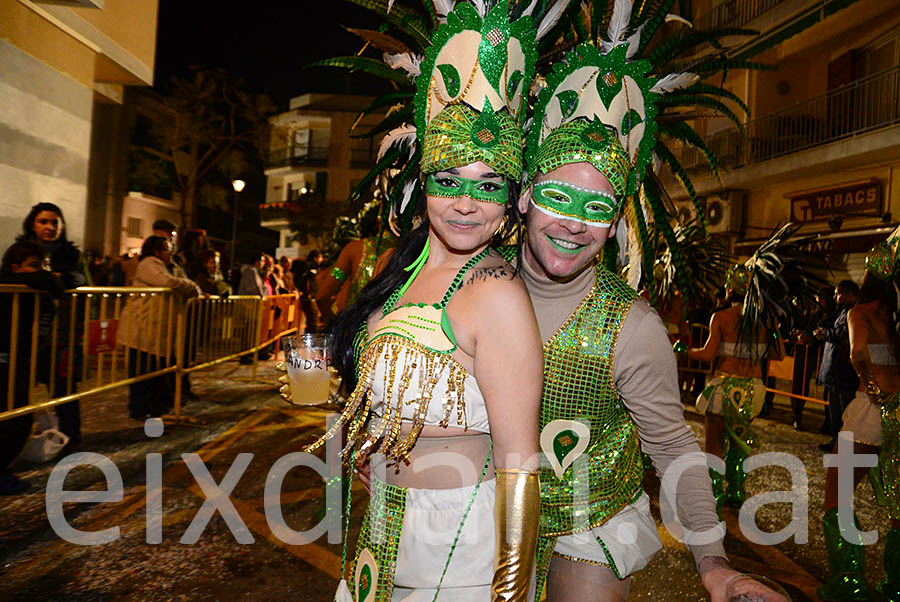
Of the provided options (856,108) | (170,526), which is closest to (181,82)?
(856,108)

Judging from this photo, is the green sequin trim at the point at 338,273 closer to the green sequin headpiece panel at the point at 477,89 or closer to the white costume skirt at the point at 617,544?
the green sequin headpiece panel at the point at 477,89

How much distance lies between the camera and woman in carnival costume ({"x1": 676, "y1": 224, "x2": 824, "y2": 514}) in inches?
214

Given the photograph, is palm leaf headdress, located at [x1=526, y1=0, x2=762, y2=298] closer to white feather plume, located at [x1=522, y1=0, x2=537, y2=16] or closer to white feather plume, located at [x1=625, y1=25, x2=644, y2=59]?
white feather plume, located at [x1=625, y1=25, x2=644, y2=59]

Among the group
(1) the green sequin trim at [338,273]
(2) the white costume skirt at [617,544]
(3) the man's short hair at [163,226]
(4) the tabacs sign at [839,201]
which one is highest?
(4) the tabacs sign at [839,201]

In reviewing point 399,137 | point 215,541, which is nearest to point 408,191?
point 399,137

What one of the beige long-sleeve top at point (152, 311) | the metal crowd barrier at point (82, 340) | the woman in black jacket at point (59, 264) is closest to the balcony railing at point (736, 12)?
the beige long-sleeve top at point (152, 311)

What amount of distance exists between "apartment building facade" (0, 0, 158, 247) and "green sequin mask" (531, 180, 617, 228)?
29.3ft

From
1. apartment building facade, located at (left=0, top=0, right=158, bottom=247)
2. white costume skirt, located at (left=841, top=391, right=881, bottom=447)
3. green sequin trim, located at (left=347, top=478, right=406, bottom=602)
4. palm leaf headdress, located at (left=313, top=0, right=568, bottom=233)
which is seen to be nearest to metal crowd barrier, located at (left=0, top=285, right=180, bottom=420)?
apartment building facade, located at (left=0, top=0, right=158, bottom=247)

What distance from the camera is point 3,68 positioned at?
8.25m

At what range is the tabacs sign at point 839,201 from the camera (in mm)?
14266

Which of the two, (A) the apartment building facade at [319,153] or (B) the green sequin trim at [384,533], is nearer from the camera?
(B) the green sequin trim at [384,533]

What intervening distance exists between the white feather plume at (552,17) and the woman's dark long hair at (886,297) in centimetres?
327

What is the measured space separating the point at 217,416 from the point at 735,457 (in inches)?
220

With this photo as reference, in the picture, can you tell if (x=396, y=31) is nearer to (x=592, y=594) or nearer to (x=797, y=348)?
(x=592, y=594)
